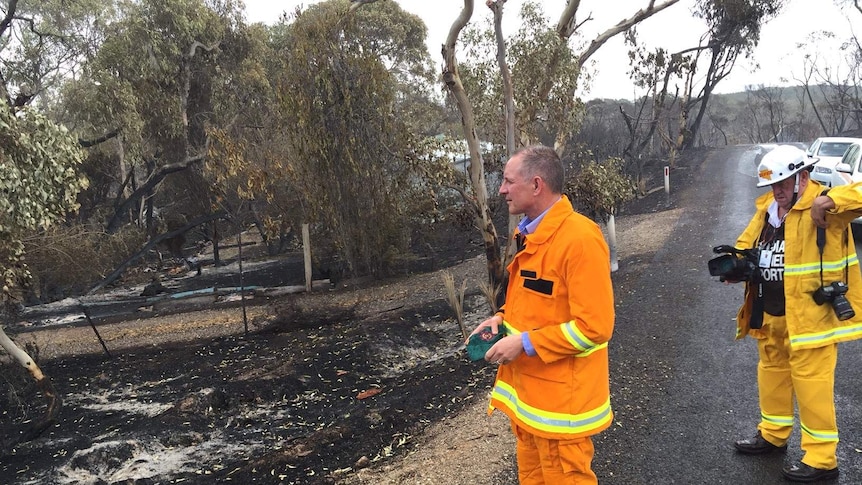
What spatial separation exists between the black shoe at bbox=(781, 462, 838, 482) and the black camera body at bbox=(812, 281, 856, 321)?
848 millimetres

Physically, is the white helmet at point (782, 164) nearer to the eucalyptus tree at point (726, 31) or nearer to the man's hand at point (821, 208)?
the man's hand at point (821, 208)

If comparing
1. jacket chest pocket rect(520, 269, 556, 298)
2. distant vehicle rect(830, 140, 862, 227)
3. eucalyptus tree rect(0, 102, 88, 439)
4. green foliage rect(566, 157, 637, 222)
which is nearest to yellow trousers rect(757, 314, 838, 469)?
jacket chest pocket rect(520, 269, 556, 298)

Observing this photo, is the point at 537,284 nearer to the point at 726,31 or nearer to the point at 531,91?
the point at 531,91

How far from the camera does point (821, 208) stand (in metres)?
2.87

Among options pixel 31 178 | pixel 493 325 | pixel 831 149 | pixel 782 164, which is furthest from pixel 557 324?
pixel 831 149

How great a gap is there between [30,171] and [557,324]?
6.56 metres

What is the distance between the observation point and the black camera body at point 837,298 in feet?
9.57

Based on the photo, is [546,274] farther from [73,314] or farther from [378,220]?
[73,314]

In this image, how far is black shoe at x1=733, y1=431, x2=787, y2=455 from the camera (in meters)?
3.47

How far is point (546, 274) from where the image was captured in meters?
2.30

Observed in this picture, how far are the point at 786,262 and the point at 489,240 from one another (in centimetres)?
615

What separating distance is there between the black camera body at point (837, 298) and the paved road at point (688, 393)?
3.18ft

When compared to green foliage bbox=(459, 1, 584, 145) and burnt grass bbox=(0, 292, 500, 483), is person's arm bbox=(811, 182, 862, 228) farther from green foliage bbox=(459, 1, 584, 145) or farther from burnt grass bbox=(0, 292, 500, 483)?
green foliage bbox=(459, 1, 584, 145)

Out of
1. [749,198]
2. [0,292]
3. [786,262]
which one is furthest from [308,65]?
[749,198]
